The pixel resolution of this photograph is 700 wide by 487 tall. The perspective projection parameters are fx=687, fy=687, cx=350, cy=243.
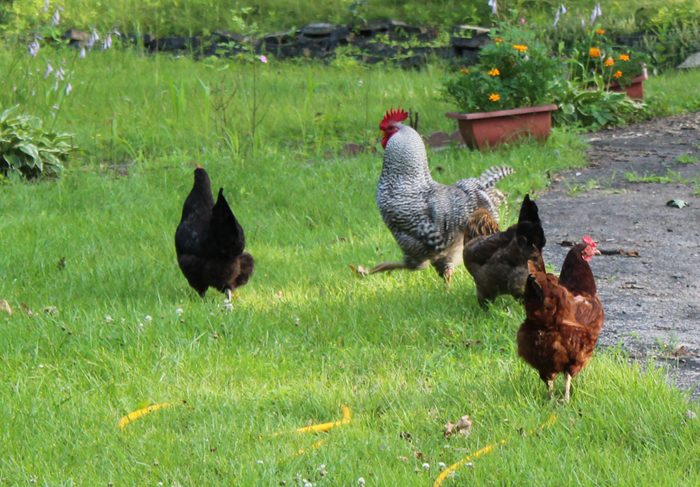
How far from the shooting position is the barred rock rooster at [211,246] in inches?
159

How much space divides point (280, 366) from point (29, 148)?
201 inches

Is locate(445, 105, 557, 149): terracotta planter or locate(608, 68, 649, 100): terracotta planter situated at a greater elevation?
locate(608, 68, 649, 100): terracotta planter

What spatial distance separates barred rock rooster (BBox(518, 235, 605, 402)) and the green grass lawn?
7.4 inches

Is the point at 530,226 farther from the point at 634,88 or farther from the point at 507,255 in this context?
the point at 634,88

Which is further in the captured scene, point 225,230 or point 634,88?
point 634,88

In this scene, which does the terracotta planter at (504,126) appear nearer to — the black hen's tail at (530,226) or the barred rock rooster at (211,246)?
the barred rock rooster at (211,246)

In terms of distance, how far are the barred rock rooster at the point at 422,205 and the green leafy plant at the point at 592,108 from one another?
4.82 m

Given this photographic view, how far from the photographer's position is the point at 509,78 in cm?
802

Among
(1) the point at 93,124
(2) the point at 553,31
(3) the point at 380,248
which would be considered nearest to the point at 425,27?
(2) the point at 553,31

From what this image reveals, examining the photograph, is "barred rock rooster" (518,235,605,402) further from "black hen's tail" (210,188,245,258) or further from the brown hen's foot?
"black hen's tail" (210,188,245,258)

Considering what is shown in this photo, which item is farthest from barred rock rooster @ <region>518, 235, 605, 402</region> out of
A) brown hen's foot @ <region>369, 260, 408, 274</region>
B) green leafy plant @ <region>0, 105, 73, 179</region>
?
green leafy plant @ <region>0, 105, 73, 179</region>

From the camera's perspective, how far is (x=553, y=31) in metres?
13.0

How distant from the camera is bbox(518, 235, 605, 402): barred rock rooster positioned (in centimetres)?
263

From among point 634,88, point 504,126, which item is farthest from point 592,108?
point 504,126
